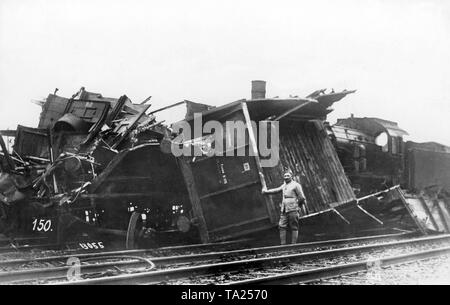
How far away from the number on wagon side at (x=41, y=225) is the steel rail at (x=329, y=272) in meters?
7.22

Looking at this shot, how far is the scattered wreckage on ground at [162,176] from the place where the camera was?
10.6m

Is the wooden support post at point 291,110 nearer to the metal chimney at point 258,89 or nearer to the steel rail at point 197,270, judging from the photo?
the metal chimney at point 258,89

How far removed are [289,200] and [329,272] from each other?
3.09m

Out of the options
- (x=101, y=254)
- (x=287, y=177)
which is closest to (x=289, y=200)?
(x=287, y=177)

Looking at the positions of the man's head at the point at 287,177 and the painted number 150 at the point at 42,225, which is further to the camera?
the painted number 150 at the point at 42,225

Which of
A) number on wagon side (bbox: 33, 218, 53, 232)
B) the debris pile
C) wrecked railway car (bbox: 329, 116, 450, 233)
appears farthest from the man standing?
number on wagon side (bbox: 33, 218, 53, 232)

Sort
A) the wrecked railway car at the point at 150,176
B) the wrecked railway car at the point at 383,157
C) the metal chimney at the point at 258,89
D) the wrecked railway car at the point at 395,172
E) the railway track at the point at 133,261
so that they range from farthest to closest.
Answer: the wrecked railway car at the point at 383,157 → the wrecked railway car at the point at 395,172 → the metal chimney at the point at 258,89 → the wrecked railway car at the point at 150,176 → the railway track at the point at 133,261

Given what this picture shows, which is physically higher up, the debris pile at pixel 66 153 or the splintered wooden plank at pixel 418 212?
the debris pile at pixel 66 153

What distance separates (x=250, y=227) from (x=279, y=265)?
3.00 meters

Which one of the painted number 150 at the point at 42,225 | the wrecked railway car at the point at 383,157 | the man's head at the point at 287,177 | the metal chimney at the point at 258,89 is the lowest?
the painted number 150 at the point at 42,225

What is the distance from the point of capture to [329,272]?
6.67 metres

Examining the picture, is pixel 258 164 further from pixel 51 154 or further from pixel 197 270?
pixel 51 154

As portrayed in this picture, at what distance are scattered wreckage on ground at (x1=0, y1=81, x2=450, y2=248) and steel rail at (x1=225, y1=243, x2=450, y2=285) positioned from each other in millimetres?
2741

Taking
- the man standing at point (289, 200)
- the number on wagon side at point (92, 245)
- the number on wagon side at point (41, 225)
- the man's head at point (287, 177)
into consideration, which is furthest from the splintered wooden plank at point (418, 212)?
the number on wagon side at point (41, 225)
